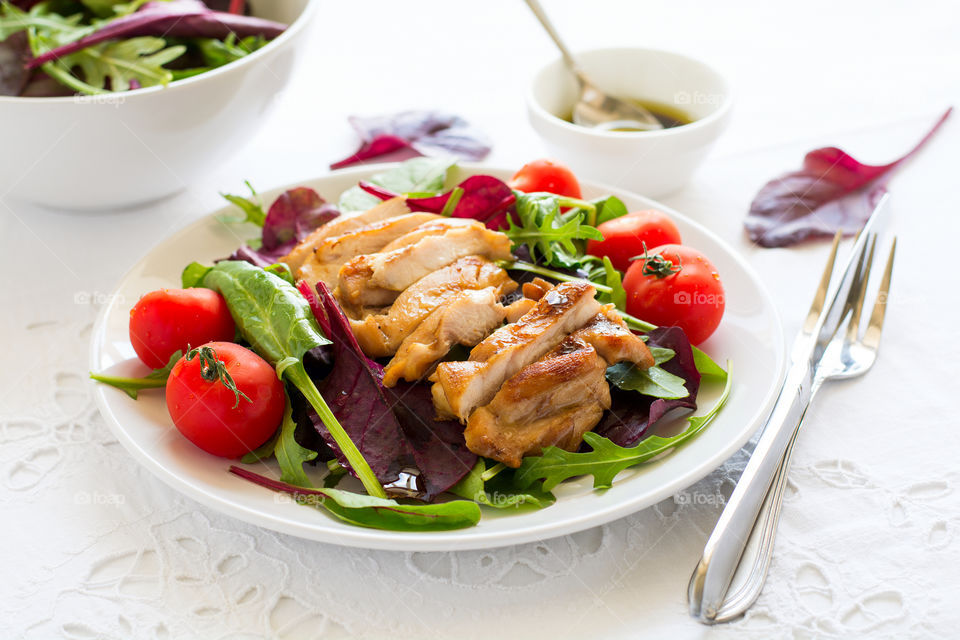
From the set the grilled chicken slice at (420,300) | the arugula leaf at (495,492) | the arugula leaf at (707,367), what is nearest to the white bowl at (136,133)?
the grilled chicken slice at (420,300)

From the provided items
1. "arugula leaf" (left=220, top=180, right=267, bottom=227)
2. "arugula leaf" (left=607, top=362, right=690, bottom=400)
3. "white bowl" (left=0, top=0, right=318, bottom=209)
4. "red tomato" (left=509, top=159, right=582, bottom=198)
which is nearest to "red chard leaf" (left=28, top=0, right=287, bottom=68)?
"white bowl" (left=0, top=0, right=318, bottom=209)

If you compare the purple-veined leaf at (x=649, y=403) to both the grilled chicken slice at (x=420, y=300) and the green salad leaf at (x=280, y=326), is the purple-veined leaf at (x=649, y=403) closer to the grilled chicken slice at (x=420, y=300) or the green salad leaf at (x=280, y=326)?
the grilled chicken slice at (x=420, y=300)

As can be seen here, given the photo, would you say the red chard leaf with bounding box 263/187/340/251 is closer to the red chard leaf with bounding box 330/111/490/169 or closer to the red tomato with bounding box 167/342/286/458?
the red chard leaf with bounding box 330/111/490/169

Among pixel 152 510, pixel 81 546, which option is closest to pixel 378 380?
pixel 152 510

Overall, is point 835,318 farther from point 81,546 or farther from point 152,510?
point 81,546

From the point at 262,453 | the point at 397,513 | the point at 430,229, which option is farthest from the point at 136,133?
the point at 397,513

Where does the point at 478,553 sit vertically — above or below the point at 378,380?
below
